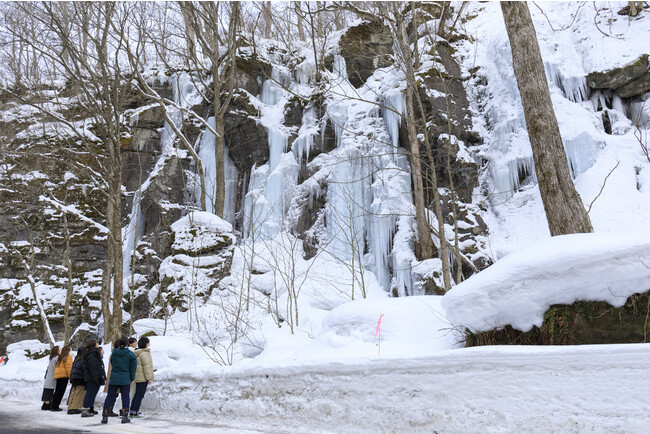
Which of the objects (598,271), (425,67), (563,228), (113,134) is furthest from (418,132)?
(598,271)

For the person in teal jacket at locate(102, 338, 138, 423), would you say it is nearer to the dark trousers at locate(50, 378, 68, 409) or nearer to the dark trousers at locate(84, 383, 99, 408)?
the dark trousers at locate(84, 383, 99, 408)

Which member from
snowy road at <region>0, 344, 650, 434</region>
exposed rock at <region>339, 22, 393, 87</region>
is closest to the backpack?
snowy road at <region>0, 344, 650, 434</region>

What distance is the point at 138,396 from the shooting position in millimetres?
6102

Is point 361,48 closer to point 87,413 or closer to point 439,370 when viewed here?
point 87,413

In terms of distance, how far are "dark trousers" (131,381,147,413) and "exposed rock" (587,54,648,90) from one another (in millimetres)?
16196

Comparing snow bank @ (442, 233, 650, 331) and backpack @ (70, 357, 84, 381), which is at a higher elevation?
snow bank @ (442, 233, 650, 331)

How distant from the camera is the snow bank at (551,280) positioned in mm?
4031

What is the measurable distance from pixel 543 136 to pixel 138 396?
6129mm

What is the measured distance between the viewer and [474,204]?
15328 mm

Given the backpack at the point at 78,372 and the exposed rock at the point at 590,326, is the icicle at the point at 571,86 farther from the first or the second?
the backpack at the point at 78,372

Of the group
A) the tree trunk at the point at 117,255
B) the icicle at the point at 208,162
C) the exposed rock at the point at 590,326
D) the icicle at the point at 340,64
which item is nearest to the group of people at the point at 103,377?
the tree trunk at the point at 117,255

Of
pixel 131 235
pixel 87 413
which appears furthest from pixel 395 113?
pixel 87 413

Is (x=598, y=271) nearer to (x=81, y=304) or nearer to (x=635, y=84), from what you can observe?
(x=635, y=84)

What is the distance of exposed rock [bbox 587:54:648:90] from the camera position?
14961 millimetres
